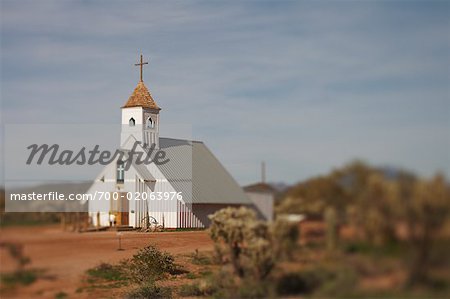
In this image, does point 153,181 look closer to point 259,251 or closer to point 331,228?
point 259,251

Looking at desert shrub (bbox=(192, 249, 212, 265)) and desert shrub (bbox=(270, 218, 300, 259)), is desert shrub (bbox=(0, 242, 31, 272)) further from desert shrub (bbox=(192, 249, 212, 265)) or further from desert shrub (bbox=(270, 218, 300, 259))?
desert shrub (bbox=(270, 218, 300, 259))

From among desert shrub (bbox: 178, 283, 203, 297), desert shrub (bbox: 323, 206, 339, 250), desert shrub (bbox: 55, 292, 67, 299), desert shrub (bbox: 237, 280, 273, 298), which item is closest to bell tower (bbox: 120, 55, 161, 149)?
desert shrub (bbox: 178, 283, 203, 297)

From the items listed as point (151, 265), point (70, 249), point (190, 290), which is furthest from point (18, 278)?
point (151, 265)

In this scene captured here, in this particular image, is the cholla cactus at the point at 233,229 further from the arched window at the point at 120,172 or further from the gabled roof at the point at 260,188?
the arched window at the point at 120,172

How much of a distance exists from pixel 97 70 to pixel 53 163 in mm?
1273

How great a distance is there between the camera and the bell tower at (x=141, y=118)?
35.1 feet

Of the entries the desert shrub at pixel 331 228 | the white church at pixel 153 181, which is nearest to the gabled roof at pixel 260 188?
the white church at pixel 153 181

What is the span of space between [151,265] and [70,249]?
2.91m

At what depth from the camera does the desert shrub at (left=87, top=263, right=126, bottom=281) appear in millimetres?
10102

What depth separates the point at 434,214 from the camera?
6.08 m

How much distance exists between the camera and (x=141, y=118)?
10.7 meters

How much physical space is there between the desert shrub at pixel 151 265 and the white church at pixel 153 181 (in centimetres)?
85

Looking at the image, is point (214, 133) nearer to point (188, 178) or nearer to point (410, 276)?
point (188, 178)

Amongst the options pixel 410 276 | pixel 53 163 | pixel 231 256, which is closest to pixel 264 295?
pixel 231 256
